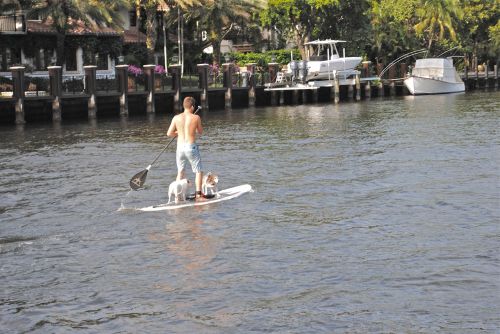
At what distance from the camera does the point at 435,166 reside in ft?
81.8

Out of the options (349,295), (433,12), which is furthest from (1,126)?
(433,12)

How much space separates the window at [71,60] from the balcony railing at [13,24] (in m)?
5.43

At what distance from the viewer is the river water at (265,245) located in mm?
11922

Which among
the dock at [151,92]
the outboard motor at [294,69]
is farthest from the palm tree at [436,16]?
the outboard motor at [294,69]

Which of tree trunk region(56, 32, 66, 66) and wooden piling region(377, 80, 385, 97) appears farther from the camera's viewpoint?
wooden piling region(377, 80, 385, 97)

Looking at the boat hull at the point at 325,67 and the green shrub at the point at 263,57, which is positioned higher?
the green shrub at the point at 263,57

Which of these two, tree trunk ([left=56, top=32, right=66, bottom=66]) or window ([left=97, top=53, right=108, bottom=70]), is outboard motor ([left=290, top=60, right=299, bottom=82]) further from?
tree trunk ([left=56, top=32, right=66, bottom=66])

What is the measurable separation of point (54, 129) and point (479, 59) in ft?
221

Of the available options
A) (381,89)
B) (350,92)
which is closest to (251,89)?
(350,92)

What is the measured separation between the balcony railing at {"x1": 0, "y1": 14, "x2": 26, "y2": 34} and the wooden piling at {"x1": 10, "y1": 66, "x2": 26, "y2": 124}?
505 inches

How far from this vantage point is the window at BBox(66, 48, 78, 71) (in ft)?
209

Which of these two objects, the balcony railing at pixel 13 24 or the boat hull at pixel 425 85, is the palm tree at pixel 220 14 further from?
the balcony railing at pixel 13 24

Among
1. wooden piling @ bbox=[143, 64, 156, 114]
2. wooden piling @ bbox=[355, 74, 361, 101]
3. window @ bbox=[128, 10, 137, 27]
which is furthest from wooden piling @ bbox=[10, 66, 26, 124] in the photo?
window @ bbox=[128, 10, 137, 27]

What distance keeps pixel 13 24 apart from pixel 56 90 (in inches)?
493
